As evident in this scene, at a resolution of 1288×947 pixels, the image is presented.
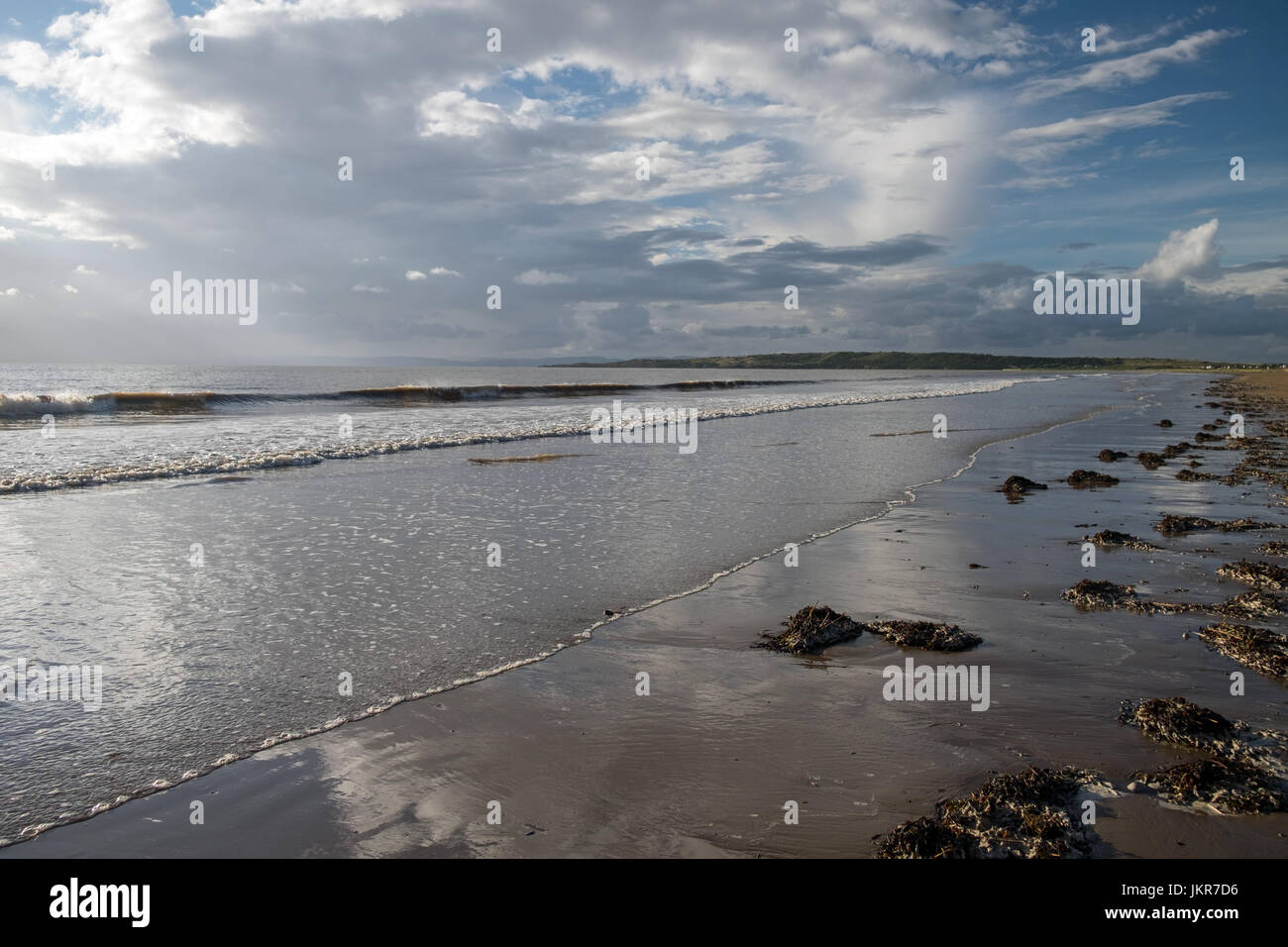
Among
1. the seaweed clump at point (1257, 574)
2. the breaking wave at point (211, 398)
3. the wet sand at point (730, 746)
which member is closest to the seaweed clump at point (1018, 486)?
the seaweed clump at point (1257, 574)

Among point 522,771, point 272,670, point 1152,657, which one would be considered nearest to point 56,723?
point 272,670

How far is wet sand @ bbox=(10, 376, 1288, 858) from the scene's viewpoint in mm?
4062

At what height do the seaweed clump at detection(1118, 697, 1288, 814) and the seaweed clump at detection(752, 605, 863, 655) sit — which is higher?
the seaweed clump at detection(752, 605, 863, 655)

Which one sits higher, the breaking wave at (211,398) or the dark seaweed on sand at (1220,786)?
the breaking wave at (211,398)

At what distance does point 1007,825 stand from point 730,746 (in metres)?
1.68

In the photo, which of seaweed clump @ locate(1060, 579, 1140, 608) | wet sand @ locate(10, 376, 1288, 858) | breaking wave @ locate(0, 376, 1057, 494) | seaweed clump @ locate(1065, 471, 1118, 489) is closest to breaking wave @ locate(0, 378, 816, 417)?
breaking wave @ locate(0, 376, 1057, 494)

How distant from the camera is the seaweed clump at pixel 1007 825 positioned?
12.8 ft

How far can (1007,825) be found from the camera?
409 centimetres

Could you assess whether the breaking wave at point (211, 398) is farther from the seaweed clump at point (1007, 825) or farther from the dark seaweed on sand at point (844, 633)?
the seaweed clump at point (1007, 825)

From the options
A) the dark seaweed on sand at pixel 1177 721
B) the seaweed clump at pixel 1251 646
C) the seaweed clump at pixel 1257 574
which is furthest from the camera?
the seaweed clump at pixel 1257 574

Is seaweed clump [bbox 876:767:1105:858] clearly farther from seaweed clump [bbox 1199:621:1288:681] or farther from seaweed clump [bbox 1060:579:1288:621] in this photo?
seaweed clump [bbox 1060:579:1288:621]

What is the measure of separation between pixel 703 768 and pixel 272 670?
3810mm

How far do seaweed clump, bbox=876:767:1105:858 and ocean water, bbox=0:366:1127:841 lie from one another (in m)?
3.70

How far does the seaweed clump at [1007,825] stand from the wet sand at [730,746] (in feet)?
0.55
